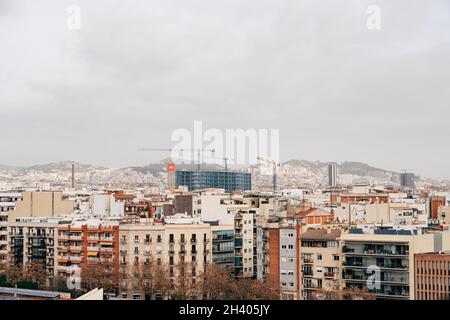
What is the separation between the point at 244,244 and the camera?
700 centimetres

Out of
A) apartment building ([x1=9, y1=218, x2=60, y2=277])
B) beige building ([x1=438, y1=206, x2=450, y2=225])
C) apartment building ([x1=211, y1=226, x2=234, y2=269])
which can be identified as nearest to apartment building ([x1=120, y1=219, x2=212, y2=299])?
apartment building ([x1=211, y1=226, x2=234, y2=269])

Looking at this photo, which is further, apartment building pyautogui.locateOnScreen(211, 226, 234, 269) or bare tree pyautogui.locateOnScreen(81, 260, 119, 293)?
apartment building pyautogui.locateOnScreen(211, 226, 234, 269)

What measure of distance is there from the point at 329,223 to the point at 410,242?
1502 millimetres

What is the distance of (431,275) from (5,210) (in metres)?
4.18

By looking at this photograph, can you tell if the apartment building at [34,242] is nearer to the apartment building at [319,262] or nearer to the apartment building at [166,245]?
the apartment building at [166,245]

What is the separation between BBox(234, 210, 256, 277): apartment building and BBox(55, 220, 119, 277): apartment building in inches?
39.4

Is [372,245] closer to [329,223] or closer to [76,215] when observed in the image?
[329,223]

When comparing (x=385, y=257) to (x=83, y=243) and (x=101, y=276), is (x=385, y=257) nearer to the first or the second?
(x=101, y=276)

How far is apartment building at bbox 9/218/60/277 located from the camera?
685 centimetres

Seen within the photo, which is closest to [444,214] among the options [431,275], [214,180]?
[214,180]

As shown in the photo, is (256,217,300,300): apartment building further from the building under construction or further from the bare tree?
the building under construction
